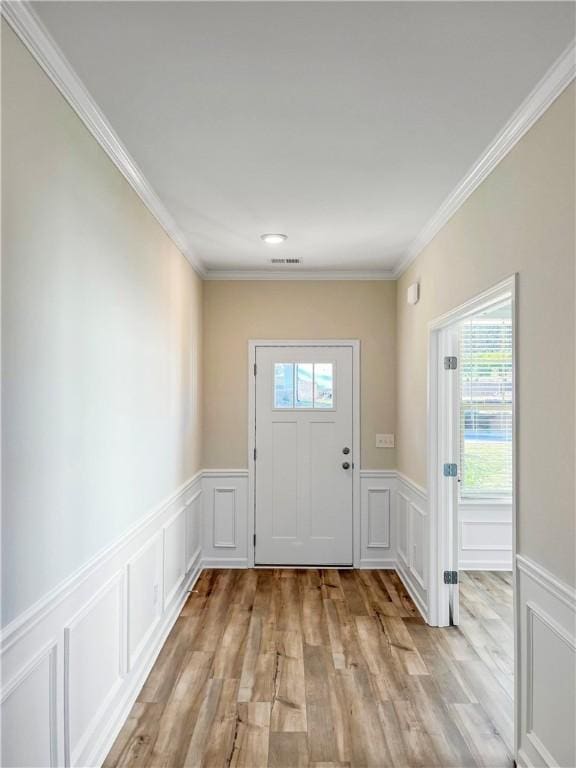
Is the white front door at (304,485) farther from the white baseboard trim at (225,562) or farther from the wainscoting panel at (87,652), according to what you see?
the wainscoting panel at (87,652)

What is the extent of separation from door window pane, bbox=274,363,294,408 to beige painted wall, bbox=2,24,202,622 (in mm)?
1795

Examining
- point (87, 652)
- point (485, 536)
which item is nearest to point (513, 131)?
point (87, 652)

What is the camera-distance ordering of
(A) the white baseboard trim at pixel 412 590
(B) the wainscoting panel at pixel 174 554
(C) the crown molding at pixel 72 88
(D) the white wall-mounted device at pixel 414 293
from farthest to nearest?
(D) the white wall-mounted device at pixel 414 293 < (A) the white baseboard trim at pixel 412 590 < (B) the wainscoting panel at pixel 174 554 < (C) the crown molding at pixel 72 88

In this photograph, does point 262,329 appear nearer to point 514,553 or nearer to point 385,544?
point 385,544

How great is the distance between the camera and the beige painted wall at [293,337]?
4.64 m

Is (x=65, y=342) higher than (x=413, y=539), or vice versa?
(x=65, y=342)

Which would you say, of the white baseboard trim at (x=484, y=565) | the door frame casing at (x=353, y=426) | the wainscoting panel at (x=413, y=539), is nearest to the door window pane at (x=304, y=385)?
the door frame casing at (x=353, y=426)

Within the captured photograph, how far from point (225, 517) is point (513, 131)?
3.66 metres

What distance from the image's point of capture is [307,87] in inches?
72.2

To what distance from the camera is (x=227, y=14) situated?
1.47m

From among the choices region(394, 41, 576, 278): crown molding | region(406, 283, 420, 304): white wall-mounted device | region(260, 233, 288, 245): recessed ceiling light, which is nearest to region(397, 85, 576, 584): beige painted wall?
region(394, 41, 576, 278): crown molding

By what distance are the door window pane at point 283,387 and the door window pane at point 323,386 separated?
214 millimetres

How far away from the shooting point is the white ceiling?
1490 mm

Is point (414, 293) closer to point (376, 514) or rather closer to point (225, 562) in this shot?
point (376, 514)
